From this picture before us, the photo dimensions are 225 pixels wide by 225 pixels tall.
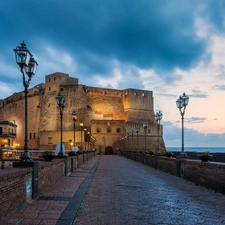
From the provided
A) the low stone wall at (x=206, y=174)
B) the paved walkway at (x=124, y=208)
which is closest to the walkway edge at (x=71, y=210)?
the paved walkway at (x=124, y=208)

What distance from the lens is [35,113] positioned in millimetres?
71938

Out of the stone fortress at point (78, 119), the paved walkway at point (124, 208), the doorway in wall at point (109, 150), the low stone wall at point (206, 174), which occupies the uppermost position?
the stone fortress at point (78, 119)

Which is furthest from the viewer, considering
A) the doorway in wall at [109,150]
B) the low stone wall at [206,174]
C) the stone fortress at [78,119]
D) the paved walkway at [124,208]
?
the doorway in wall at [109,150]

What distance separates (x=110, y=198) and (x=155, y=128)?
6800cm

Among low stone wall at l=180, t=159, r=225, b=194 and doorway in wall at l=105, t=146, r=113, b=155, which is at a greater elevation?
low stone wall at l=180, t=159, r=225, b=194

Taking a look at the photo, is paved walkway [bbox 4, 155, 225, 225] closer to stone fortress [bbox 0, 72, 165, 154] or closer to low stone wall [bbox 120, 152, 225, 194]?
low stone wall [bbox 120, 152, 225, 194]

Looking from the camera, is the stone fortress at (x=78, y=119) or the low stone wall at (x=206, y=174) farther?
the stone fortress at (x=78, y=119)

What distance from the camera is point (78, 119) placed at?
6938cm

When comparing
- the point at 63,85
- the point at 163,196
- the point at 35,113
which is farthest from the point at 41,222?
the point at 35,113

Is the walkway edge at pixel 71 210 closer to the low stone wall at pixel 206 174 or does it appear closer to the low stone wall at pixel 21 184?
the low stone wall at pixel 21 184

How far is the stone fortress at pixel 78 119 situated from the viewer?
64.0 meters

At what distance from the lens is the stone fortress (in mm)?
64000

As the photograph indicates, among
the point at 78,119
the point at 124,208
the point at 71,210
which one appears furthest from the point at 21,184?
the point at 78,119

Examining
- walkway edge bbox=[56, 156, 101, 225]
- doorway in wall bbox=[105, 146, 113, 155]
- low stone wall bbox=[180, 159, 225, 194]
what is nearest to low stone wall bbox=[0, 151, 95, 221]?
walkway edge bbox=[56, 156, 101, 225]
